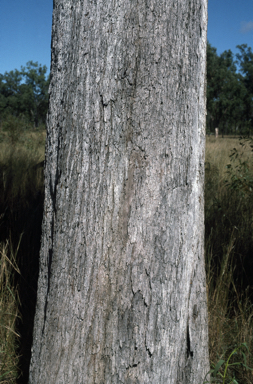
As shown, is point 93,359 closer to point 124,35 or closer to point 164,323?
point 164,323

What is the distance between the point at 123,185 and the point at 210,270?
1.38m

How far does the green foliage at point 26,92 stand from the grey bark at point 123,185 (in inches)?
2277

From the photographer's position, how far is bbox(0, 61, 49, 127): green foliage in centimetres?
5662

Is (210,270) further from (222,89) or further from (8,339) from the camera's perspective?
(222,89)

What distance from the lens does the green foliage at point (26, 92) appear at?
56625 millimetres

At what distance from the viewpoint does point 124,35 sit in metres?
1.07

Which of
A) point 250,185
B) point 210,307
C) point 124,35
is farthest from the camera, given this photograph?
point 250,185

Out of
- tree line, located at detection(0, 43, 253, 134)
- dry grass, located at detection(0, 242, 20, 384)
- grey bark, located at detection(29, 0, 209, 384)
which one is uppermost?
tree line, located at detection(0, 43, 253, 134)

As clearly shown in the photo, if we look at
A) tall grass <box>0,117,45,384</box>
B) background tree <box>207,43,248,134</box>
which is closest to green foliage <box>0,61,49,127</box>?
background tree <box>207,43,248,134</box>

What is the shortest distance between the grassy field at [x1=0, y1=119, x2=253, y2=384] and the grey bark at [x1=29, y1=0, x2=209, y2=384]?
52 centimetres

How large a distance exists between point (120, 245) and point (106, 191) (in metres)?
0.21

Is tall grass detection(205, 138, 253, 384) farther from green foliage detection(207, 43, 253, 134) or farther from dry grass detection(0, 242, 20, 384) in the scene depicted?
green foliage detection(207, 43, 253, 134)

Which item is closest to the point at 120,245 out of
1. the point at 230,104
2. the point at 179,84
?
the point at 179,84

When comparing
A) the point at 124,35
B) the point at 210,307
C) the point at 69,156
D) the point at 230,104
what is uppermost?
the point at 230,104
